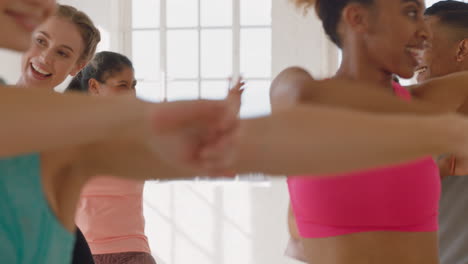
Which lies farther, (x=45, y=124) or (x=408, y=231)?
(x=408, y=231)

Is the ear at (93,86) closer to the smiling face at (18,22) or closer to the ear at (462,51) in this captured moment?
the ear at (462,51)

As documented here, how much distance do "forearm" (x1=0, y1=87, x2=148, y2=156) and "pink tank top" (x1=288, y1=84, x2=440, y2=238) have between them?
62 centimetres

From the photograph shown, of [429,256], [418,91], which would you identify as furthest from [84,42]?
[429,256]

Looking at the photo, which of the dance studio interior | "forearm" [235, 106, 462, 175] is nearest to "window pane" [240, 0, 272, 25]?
the dance studio interior

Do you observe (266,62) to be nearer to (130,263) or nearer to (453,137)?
(130,263)

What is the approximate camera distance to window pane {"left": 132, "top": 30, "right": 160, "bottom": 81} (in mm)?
5270

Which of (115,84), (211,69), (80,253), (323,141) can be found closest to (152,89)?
(211,69)

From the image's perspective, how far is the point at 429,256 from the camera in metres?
1.19

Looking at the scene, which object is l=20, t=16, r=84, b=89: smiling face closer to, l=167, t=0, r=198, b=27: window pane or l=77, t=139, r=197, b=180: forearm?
l=77, t=139, r=197, b=180: forearm

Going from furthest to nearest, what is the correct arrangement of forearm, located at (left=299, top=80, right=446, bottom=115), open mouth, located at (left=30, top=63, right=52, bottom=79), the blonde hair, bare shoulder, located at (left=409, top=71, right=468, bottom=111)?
the blonde hair < open mouth, located at (left=30, top=63, right=52, bottom=79) < bare shoulder, located at (left=409, top=71, right=468, bottom=111) < forearm, located at (left=299, top=80, right=446, bottom=115)

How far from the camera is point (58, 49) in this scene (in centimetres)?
186

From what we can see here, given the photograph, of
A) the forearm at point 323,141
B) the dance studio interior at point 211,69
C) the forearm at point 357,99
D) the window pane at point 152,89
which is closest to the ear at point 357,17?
the forearm at point 357,99

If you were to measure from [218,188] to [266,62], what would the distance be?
986mm

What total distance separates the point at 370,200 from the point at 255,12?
13.7 ft
